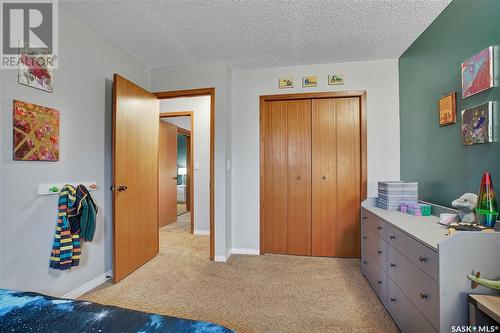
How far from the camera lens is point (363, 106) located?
2.82 metres

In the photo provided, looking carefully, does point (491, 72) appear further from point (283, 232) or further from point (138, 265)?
point (138, 265)

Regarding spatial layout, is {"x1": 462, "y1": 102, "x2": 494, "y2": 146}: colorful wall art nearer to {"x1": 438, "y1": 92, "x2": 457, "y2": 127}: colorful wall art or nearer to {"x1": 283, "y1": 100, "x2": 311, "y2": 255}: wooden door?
{"x1": 438, "y1": 92, "x2": 457, "y2": 127}: colorful wall art

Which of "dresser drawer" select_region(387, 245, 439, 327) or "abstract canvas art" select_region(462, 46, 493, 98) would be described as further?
"abstract canvas art" select_region(462, 46, 493, 98)

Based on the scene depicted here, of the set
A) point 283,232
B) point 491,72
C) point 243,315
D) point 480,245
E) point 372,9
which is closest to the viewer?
point 480,245

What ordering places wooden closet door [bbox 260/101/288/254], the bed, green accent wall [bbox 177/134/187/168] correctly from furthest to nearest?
green accent wall [bbox 177/134/187/168], wooden closet door [bbox 260/101/288/254], the bed

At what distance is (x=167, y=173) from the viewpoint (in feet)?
15.7

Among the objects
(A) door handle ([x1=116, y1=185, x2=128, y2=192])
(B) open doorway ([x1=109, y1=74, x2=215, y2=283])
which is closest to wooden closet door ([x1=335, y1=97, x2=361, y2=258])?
(B) open doorway ([x1=109, y1=74, x2=215, y2=283])

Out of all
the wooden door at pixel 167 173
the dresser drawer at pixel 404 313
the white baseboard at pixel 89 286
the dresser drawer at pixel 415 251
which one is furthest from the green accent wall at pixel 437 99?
the wooden door at pixel 167 173

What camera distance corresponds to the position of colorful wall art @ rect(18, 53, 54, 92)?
166 cm

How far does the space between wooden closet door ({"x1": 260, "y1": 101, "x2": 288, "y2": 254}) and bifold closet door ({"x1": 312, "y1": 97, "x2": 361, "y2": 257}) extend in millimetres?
360

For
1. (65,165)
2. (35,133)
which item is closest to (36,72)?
(35,133)

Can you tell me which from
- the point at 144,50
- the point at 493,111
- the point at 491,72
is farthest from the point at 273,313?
the point at 144,50

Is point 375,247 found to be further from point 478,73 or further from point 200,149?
point 200,149

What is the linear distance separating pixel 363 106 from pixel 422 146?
2.64 ft
